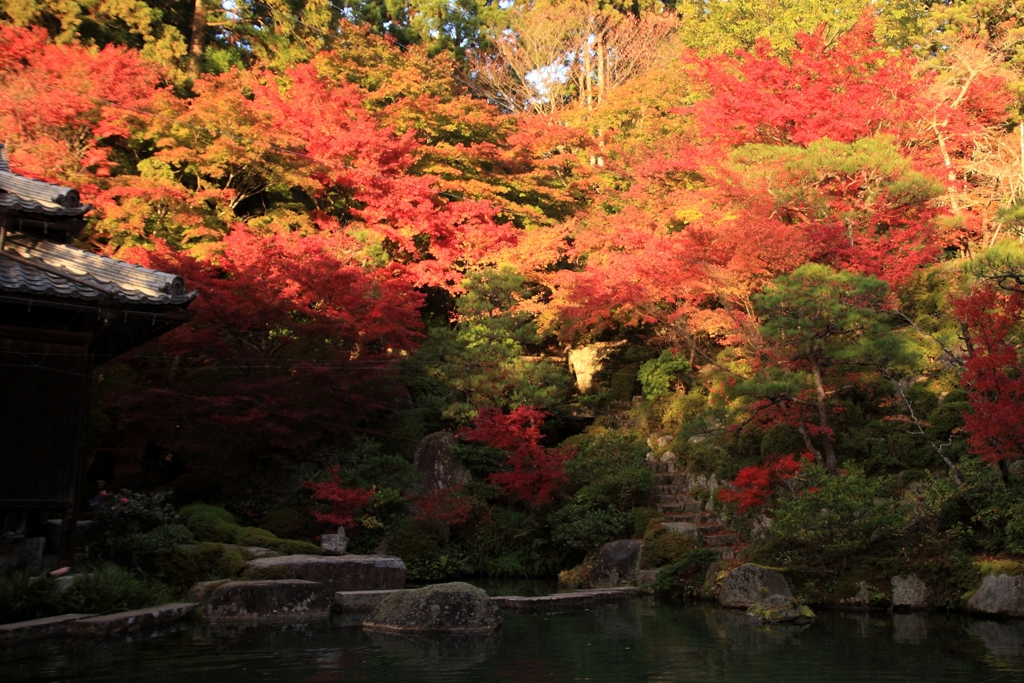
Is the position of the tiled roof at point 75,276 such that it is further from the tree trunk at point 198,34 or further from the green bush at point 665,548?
the tree trunk at point 198,34

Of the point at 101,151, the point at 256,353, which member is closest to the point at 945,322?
the point at 256,353

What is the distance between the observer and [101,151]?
20219 mm

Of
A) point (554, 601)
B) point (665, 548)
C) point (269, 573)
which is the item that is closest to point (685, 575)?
point (665, 548)

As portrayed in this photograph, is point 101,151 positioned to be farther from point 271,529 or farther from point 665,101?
point 665,101

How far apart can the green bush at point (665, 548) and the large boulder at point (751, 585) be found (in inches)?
73.5

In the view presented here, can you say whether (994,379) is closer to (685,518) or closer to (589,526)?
(685,518)

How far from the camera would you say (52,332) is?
10766 mm

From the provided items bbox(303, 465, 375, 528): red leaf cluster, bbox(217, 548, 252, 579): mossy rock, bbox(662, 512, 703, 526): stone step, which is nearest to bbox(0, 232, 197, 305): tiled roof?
bbox(217, 548, 252, 579): mossy rock

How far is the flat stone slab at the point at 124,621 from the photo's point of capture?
9.43 m

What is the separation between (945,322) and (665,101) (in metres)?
12.1

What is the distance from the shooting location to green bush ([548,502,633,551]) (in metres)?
17.3

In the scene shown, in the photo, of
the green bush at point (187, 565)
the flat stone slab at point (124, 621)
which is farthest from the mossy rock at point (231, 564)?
the flat stone slab at point (124, 621)

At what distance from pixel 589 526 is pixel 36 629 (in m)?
10.6

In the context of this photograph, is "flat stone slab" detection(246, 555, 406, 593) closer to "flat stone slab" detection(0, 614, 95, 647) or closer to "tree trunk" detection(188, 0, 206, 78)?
"flat stone slab" detection(0, 614, 95, 647)
